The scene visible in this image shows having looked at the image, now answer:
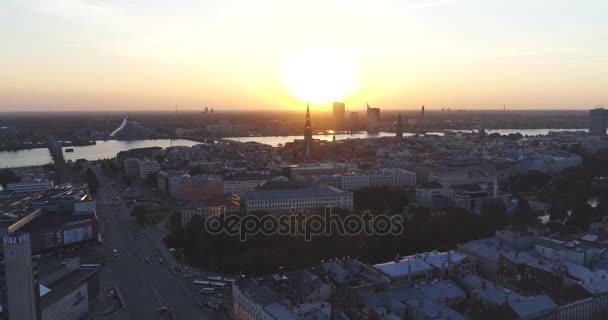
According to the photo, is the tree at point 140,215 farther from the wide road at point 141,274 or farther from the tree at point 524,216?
the tree at point 524,216

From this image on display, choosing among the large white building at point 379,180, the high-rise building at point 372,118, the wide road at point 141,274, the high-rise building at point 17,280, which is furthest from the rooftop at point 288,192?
the high-rise building at point 372,118

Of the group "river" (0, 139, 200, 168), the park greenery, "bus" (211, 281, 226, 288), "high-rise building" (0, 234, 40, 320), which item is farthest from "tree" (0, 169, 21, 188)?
"high-rise building" (0, 234, 40, 320)

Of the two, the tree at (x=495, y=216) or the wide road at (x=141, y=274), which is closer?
the wide road at (x=141, y=274)

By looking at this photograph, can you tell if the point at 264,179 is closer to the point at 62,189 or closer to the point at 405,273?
the point at 62,189

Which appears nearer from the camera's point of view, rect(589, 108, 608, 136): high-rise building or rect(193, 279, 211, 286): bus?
rect(193, 279, 211, 286): bus

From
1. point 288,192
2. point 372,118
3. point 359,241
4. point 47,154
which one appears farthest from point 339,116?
point 359,241

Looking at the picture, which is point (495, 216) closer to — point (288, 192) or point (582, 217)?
point (582, 217)

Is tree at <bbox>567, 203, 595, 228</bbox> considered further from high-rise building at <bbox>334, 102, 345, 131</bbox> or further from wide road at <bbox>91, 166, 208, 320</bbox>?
high-rise building at <bbox>334, 102, 345, 131</bbox>
